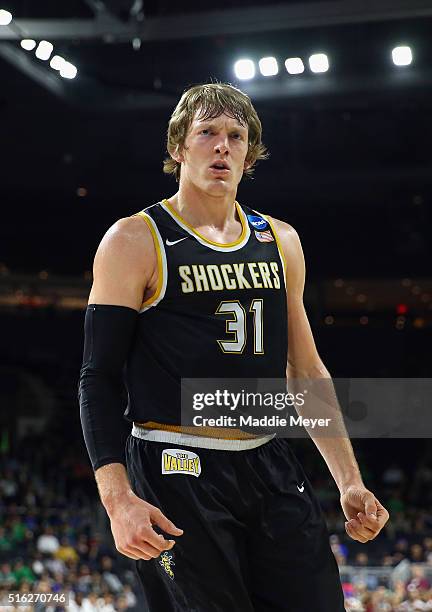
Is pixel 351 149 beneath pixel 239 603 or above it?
above

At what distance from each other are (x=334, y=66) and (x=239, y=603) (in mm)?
10270

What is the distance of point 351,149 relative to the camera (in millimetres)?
13820

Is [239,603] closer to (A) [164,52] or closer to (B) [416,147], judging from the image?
(A) [164,52]

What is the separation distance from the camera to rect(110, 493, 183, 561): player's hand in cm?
196

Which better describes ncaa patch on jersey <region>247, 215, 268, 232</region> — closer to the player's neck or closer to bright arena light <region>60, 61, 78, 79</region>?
the player's neck

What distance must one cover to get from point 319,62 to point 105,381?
918 cm

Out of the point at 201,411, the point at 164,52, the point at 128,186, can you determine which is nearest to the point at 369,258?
the point at 128,186

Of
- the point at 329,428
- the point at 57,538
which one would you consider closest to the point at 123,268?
the point at 329,428

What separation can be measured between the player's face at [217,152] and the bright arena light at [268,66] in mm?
8869

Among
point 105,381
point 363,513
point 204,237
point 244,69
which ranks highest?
point 244,69

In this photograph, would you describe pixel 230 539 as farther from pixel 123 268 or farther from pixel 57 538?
pixel 57 538

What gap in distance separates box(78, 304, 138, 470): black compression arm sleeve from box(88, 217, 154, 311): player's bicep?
26 millimetres

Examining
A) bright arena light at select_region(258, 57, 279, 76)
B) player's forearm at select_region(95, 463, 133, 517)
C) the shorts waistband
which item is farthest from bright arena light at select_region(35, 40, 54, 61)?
player's forearm at select_region(95, 463, 133, 517)

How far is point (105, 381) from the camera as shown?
2211 millimetres
